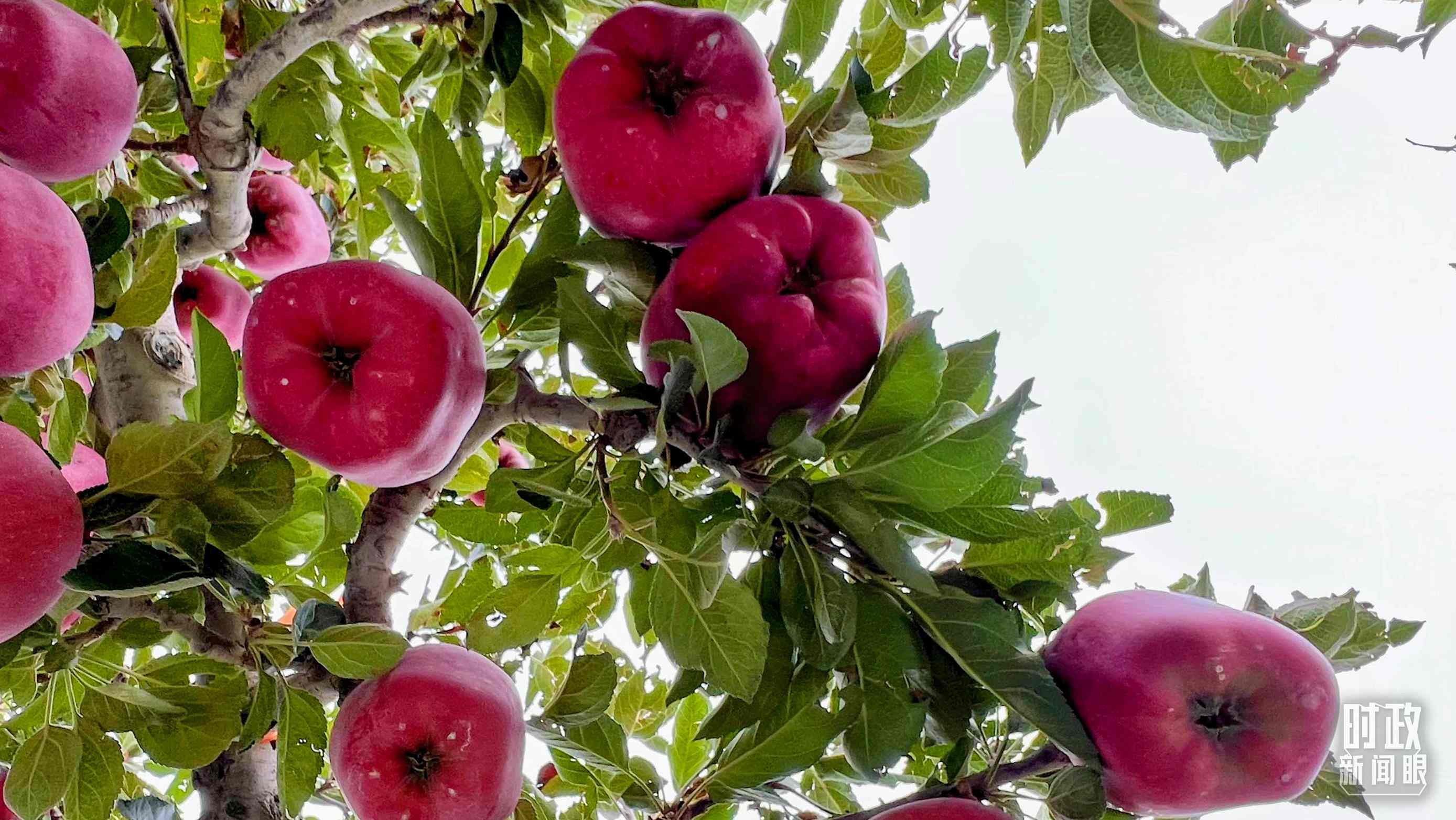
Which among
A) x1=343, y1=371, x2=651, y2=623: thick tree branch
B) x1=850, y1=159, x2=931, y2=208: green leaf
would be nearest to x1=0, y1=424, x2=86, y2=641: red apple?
x1=343, y1=371, x2=651, y2=623: thick tree branch

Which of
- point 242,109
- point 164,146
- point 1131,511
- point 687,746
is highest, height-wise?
point 1131,511

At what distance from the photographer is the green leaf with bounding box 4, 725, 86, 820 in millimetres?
616

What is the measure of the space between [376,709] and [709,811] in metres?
0.26

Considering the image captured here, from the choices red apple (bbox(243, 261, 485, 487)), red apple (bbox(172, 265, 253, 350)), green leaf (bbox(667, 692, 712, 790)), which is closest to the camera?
red apple (bbox(243, 261, 485, 487))

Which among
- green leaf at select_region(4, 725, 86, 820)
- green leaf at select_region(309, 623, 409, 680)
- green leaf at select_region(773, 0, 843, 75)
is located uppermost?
green leaf at select_region(773, 0, 843, 75)

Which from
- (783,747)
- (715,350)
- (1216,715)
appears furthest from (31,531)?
(1216,715)

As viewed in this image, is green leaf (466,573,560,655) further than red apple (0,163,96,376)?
Yes

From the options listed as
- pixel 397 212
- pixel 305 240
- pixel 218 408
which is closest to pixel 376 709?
pixel 218 408

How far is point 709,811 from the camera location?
0.72m

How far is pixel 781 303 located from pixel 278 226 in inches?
29.1

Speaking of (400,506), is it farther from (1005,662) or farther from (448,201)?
(1005,662)

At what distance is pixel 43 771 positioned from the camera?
24.6 inches

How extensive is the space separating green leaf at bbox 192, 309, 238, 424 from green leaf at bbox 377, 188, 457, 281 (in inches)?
5.3

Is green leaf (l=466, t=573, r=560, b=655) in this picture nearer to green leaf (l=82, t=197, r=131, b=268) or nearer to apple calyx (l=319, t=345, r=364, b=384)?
apple calyx (l=319, t=345, r=364, b=384)
